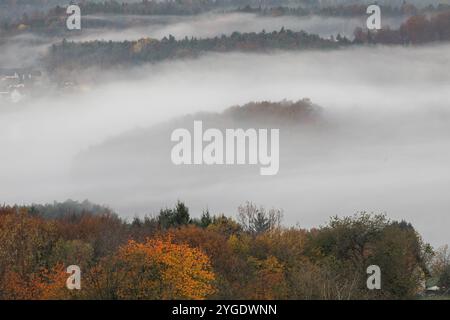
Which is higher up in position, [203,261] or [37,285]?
[203,261]

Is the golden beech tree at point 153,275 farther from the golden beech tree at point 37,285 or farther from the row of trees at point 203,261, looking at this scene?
the golden beech tree at point 37,285

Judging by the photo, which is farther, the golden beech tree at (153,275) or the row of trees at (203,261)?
the row of trees at (203,261)

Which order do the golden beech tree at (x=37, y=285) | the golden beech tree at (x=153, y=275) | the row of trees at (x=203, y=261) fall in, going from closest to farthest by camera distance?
1. the golden beech tree at (x=153, y=275)
2. the golden beech tree at (x=37, y=285)
3. the row of trees at (x=203, y=261)

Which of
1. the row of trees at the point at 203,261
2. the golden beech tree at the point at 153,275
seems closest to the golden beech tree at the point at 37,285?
the row of trees at the point at 203,261

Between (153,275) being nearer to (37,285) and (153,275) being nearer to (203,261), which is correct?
(37,285)

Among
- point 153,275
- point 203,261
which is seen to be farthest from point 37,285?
point 203,261
